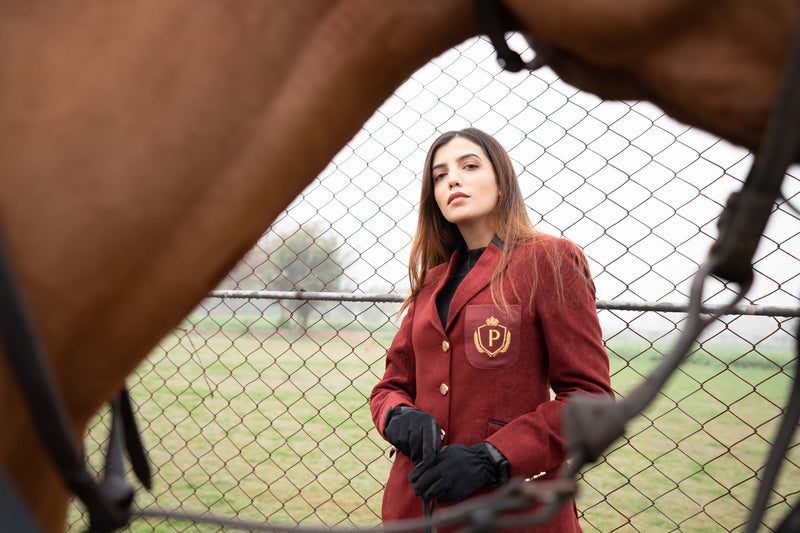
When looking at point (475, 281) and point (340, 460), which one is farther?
point (340, 460)

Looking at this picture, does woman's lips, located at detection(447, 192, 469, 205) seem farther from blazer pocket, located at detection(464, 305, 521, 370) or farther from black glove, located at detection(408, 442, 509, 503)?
black glove, located at detection(408, 442, 509, 503)

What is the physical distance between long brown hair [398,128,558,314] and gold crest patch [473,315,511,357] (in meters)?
0.06

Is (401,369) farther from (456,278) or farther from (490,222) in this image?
(490,222)

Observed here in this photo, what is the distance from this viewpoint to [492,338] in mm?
1269

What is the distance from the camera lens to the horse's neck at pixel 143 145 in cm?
52

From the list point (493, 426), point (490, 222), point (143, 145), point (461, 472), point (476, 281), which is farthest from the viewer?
point (490, 222)

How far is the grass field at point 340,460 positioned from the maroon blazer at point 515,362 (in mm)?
247

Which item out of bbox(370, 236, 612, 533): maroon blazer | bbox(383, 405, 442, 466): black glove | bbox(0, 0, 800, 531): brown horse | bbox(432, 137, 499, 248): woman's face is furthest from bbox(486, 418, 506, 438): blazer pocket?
bbox(0, 0, 800, 531): brown horse

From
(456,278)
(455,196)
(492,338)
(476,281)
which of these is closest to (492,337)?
(492,338)

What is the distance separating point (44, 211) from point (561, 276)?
1.06m

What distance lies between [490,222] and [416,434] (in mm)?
641

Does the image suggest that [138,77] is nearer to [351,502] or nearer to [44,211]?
[44,211]

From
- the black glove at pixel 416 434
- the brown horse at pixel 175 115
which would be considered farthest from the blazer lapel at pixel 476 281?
the brown horse at pixel 175 115

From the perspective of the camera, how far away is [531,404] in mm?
1251
